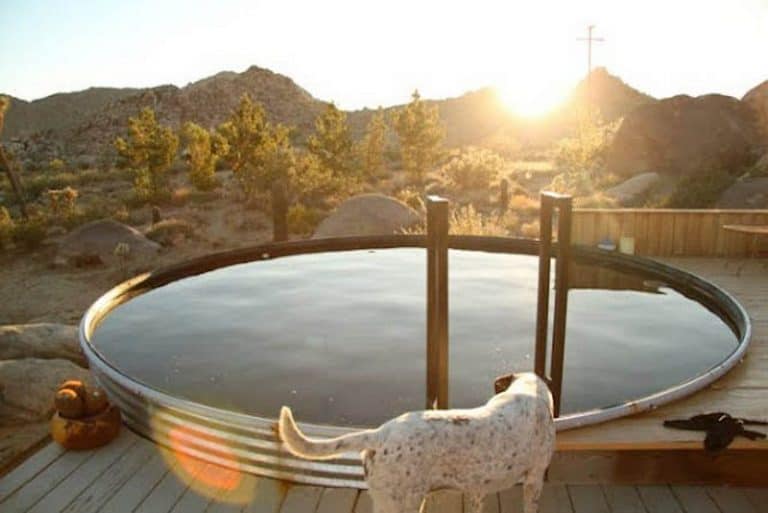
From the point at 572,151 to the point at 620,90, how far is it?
9094cm

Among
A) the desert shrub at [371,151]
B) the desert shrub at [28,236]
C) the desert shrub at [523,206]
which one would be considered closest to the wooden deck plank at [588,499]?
the desert shrub at [523,206]

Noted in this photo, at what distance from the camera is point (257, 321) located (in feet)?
28.0

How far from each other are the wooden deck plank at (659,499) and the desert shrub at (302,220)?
15744 millimetres

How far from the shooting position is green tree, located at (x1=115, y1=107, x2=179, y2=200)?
25.8m

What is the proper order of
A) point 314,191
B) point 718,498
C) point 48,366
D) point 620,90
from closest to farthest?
point 718,498 → point 48,366 → point 314,191 → point 620,90

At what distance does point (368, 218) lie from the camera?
16469 mm

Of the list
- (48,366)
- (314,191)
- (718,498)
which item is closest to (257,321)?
(48,366)

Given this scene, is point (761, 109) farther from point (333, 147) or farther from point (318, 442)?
point (318, 442)

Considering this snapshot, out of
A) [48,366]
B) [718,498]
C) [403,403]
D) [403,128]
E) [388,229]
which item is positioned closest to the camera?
[718,498]

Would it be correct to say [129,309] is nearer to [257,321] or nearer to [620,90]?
[257,321]

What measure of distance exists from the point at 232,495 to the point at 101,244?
48.0 feet

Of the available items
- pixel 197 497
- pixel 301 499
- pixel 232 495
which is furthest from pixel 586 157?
pixel 197 497

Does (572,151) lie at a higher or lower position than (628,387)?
higher

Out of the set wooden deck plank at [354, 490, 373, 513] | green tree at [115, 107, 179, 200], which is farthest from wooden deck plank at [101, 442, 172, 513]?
green tree at [115, 107, 179, 200]
